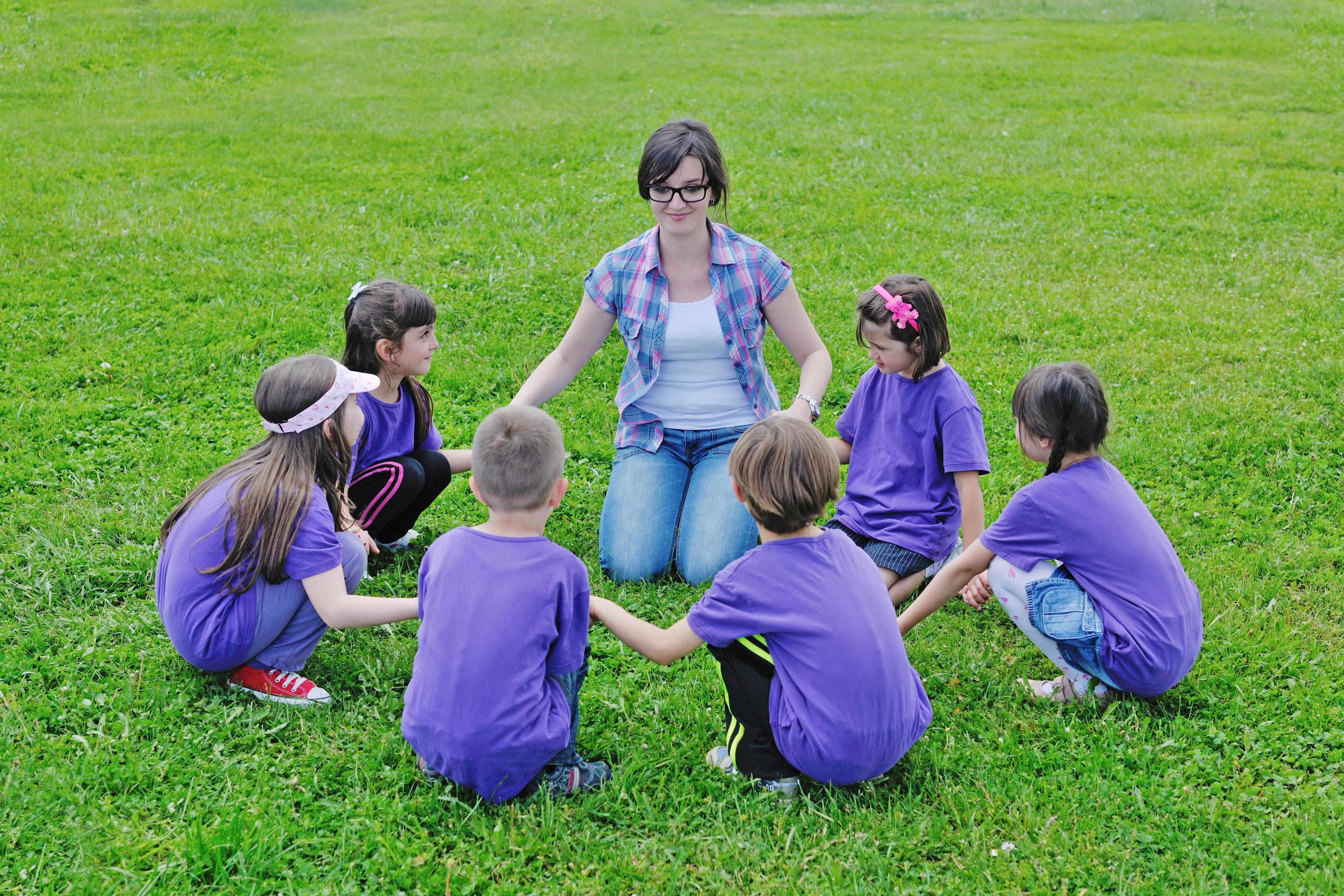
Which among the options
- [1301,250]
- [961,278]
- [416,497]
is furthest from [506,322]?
[1301,250]

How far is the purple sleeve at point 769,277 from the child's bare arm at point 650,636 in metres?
2.13

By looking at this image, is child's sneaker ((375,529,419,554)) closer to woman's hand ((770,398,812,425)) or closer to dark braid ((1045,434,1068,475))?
woman's hand ((770,398,812,425))

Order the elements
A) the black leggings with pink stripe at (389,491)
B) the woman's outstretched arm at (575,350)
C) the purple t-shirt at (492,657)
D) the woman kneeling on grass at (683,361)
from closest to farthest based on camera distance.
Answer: the purple t-shirt at (492,657) < the black leggings with pink stripe at (389,491) < the woman kneeling on grass at (683,361) < the woman's outstretched arm at (575,350)

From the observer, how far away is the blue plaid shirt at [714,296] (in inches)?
195

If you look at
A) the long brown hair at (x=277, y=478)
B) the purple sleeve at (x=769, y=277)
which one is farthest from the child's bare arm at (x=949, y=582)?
the long brown hair at (x=277, y=478)

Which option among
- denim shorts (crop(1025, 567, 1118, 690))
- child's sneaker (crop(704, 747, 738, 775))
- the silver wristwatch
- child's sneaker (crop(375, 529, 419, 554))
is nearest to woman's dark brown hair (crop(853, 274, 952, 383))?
the silver wristwatch

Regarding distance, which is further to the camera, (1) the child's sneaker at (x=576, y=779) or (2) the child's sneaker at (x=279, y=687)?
(2) the child's sneaker at (x=279, y=687)

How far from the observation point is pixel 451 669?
307 cm

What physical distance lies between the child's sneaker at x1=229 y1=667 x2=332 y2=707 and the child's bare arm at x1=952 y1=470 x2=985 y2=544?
2.52 metres

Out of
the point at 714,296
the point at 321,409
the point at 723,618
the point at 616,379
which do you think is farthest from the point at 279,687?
the point at 616,379

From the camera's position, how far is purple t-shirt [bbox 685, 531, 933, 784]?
10.2ft

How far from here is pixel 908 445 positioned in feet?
14.3

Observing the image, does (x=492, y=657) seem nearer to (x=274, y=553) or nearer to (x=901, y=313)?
(x=274, y=553)

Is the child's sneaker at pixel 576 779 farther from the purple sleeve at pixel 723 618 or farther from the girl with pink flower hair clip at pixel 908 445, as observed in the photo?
the girl with pink flower hair clip at pixel 908 445
